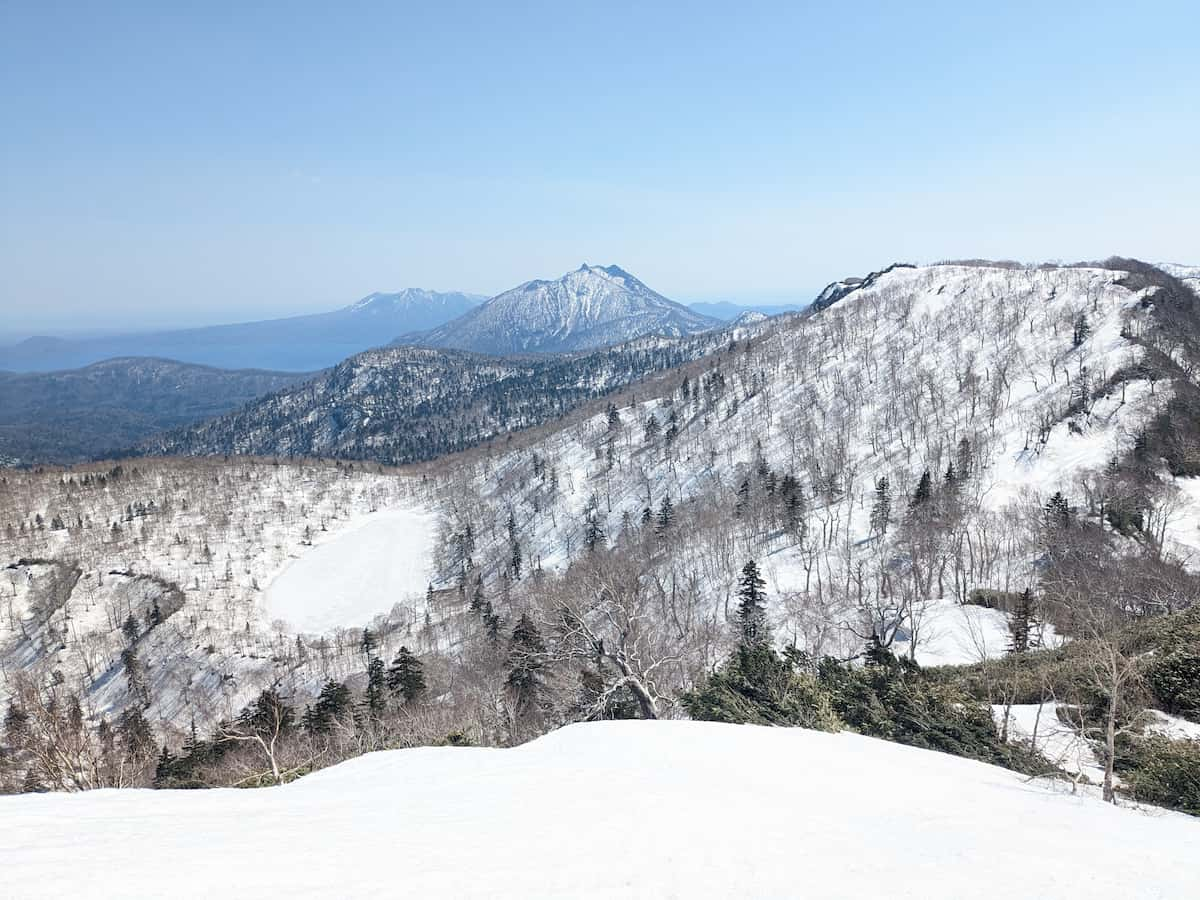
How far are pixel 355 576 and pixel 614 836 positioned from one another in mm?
128380

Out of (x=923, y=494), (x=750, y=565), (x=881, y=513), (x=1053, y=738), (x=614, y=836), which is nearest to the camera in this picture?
(x=614, y=836)

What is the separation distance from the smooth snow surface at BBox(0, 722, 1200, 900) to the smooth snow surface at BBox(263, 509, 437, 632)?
103 metres

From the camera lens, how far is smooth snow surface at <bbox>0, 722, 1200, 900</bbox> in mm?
6887

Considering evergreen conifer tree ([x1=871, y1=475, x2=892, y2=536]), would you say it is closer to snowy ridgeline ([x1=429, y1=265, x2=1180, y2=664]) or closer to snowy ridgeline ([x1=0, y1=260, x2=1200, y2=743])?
snowy ridgeline ([x1=429, y1=265, x2=1180, y2=664])

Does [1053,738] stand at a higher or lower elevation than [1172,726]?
lower

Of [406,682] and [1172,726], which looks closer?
[1172,726]

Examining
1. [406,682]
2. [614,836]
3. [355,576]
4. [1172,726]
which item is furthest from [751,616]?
[355,576]

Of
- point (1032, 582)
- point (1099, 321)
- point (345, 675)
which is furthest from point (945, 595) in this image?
point (1099, 321)

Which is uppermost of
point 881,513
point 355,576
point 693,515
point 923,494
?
point 923,494

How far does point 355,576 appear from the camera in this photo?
402 feet

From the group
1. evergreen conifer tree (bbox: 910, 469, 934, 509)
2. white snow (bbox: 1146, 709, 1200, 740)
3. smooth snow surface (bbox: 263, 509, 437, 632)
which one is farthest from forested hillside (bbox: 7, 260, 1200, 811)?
smooth snow surface (bbox: 263, 509, 437, 632)

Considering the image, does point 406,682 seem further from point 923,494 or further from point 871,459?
point 871,459

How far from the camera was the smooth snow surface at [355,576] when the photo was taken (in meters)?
106

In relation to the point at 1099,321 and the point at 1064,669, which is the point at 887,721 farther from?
the point at 1099,321
